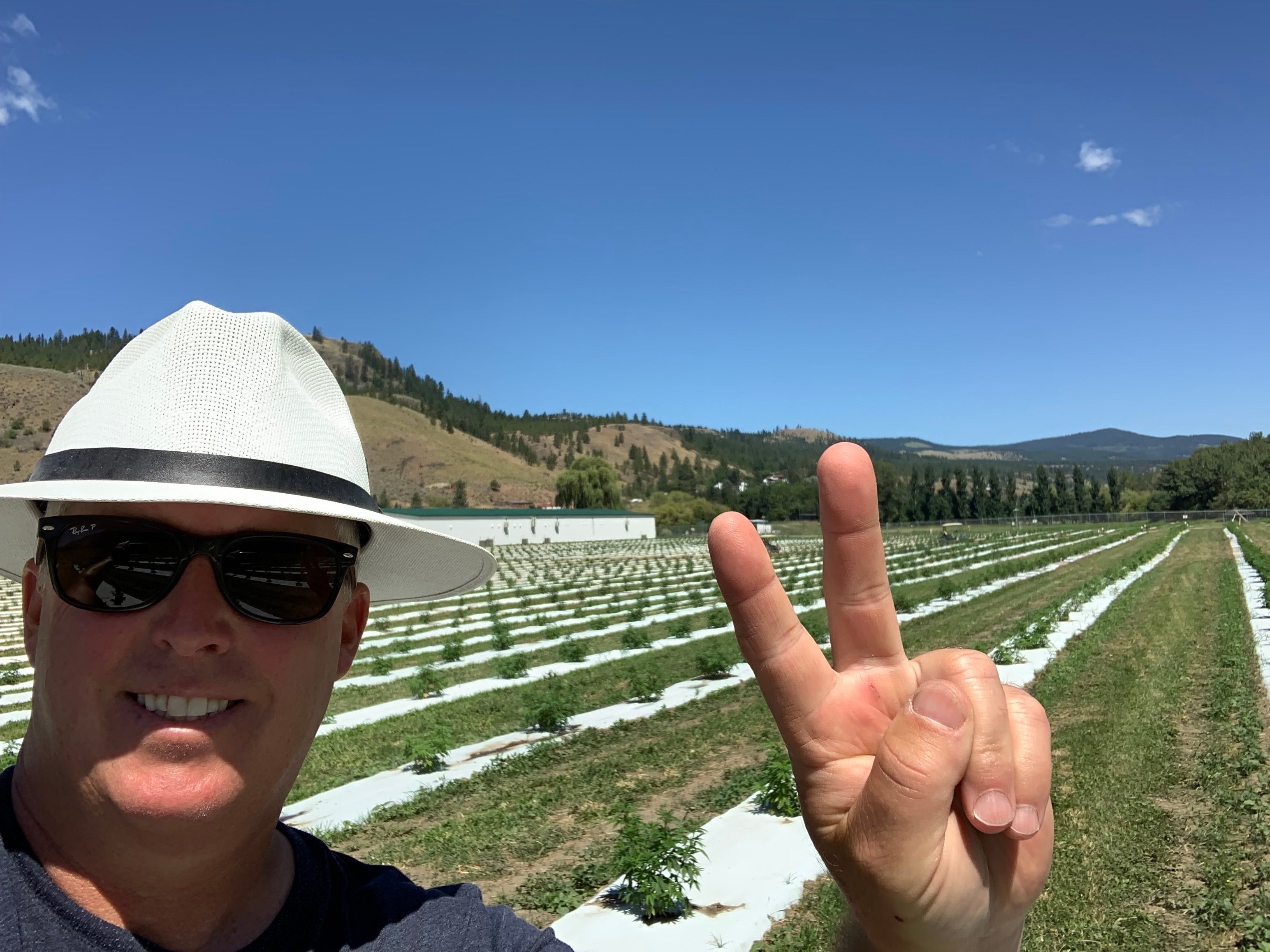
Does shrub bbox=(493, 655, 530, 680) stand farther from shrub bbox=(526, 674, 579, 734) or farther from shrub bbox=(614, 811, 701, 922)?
shrub bbox=(614, 811, 701, 922)

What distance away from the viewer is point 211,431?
1.44m

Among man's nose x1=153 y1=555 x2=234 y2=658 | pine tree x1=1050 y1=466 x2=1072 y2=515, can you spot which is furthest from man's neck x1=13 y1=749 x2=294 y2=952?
pine tree x1=1050 y1=466 x2=1072 y2=515

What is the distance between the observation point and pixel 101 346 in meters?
156

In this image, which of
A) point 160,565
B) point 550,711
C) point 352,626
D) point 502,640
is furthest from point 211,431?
point 502,640

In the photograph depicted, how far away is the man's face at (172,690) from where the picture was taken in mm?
1340

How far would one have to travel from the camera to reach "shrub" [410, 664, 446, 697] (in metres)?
11.2

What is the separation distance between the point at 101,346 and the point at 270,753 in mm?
188205

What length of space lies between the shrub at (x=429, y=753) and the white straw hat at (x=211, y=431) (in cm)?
665

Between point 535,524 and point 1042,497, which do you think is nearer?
point 535,524

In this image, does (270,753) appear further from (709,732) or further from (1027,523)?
(1027,523)

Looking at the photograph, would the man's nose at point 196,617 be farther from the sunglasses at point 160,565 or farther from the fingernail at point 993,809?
the fingernail at point 993,809

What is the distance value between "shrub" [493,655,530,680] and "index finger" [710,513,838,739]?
36.2 feet

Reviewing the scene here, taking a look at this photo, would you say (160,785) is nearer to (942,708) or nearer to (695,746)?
(942,708)

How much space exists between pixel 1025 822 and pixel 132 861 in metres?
1.52
